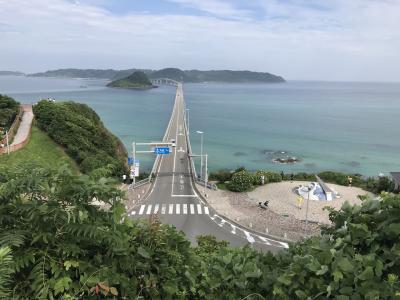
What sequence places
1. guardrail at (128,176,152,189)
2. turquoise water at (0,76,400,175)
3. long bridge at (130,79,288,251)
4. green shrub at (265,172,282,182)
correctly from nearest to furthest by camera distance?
long bridge at (130,79,288,251) → guardrail at (128,176,152,189) → green shrub at (265,172,282,182) → turquoise water at (0,76,400,175)

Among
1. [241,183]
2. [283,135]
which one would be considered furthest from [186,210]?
[283,135]

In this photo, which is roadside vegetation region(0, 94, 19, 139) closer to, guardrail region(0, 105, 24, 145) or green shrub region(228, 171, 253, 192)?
guardrail region(0, 105, 24, 145)

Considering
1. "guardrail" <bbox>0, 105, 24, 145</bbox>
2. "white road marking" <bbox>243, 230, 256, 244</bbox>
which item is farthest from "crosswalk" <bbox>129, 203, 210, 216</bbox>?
"guardrail" <bbox>0, 105, 24, 145</bbox>

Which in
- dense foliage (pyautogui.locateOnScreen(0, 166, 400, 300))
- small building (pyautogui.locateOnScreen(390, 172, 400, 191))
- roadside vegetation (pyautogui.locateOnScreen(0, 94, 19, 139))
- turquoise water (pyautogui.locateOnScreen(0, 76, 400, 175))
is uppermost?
dense foliage (pyautogui.locateOnScreen(0, 166, 400, 300))

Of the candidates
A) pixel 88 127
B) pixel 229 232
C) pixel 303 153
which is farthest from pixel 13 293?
pixel 303 153

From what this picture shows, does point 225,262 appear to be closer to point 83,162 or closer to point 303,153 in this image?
point 83,162

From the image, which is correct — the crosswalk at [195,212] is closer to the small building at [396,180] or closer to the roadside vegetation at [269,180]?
the roadside vegetation at [269,180]

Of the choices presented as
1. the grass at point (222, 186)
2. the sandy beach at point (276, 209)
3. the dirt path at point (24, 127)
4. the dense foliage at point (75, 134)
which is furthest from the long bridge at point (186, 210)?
the dirt path at point (24, 127)
